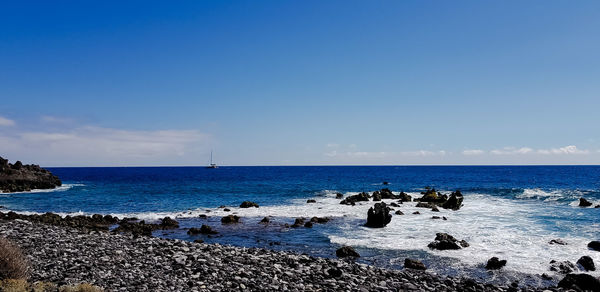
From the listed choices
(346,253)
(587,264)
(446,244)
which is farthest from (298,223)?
(587,264)

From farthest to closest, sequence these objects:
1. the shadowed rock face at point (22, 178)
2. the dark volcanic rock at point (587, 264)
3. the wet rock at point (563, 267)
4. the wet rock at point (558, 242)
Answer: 1. the shadowed rock face at point (22, 178)
2. the wet rock at point (558, 242)
3. the dark volcanic rock at point (587, 264)
4. the wet rock at point (563, 267)

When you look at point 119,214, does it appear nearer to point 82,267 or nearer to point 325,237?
point 325,237

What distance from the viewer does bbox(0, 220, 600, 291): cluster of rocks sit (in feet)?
41.7

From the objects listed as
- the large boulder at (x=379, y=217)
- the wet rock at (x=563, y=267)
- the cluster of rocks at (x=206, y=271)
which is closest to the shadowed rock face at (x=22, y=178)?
the cluster of rocks at (x=206, y=271)

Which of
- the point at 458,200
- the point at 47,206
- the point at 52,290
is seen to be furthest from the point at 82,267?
the point at 458,200

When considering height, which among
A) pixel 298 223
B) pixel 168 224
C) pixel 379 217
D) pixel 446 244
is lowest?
pixel 298 223

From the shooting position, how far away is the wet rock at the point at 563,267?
1745 centimetres

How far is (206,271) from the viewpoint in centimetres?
1423

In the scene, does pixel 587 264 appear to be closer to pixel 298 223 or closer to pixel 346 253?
pixel 346 253

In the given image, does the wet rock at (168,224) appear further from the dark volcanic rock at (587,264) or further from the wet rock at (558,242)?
the wet rock at (558,242)

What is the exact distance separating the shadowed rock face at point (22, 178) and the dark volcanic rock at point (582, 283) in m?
86.1

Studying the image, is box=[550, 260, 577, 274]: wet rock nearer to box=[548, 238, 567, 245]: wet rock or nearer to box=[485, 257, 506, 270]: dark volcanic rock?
box=[485, 257, 506, 270]: dark volcanic rock

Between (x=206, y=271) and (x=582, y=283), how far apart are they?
49.2ft

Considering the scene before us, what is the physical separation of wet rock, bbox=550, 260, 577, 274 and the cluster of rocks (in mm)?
2752
